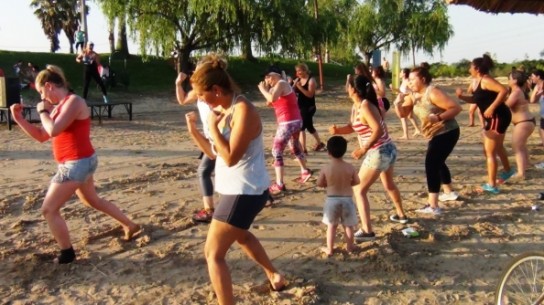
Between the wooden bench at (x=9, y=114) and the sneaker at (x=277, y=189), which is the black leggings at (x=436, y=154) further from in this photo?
the wooden bench at (x=9, y=114)

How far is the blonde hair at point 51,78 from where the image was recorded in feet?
15.5

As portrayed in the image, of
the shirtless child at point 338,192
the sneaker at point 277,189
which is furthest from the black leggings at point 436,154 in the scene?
the sneaker at point 277,189

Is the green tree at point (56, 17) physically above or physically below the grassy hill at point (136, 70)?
above

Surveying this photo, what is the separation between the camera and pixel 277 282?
4.32m

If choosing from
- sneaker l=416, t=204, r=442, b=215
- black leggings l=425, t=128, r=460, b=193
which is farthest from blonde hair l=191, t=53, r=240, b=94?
sneaker l=416, t=204, r=442, b=215

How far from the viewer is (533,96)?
32.9 feet

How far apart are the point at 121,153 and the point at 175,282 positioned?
658 centimetres

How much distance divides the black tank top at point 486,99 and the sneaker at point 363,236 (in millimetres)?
3014

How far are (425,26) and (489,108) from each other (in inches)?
1451

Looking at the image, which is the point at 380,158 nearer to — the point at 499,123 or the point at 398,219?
the point at 398,219

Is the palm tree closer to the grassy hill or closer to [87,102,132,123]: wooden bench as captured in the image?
the grassy hill

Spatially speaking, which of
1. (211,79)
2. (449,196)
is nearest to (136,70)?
(449,196)

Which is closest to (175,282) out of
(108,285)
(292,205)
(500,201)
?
(108,285)

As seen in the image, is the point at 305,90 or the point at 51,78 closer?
the point at 51,78
